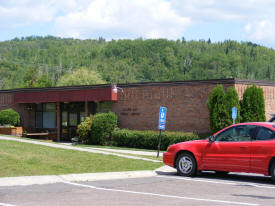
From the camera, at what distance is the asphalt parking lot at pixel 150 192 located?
8.98m

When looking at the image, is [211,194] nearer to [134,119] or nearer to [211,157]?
[211,157]

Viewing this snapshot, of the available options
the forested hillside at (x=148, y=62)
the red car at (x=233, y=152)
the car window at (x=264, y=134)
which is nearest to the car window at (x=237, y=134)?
the red car at (x=233, y=152)

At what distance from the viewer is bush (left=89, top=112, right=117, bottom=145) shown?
95.0ft

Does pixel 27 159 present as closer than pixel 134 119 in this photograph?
Yes

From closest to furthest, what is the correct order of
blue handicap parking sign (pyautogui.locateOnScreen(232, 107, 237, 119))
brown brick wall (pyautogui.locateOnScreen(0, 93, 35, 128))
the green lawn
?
1. the green lawn
2. blue handicap parking sign (pyautogui.locateOnScreen(232, 107, 237, 119))
3. brown brick wall (pyautogui.locateOnScreen(0, 93, 35, 128))

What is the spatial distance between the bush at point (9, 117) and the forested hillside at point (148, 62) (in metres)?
83.2

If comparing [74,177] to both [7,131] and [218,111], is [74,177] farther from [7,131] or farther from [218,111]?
[7,131]

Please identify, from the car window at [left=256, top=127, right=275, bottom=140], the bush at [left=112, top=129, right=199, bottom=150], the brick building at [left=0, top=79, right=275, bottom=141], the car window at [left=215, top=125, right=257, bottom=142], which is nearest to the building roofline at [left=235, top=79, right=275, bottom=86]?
the brick building at [left=0, top=79, right=275, bottom=141]

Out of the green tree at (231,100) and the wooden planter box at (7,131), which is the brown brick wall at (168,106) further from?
the wooden planter box at (7,131)

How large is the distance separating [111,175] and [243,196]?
189 inches

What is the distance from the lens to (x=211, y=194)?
1008cm

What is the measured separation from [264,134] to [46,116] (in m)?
24.8

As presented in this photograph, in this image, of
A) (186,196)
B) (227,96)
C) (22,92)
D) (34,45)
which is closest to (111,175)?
(186,196)

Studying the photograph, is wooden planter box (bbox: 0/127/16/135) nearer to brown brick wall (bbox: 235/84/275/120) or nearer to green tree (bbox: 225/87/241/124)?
green tree (bbox: 225/87/241/124)
